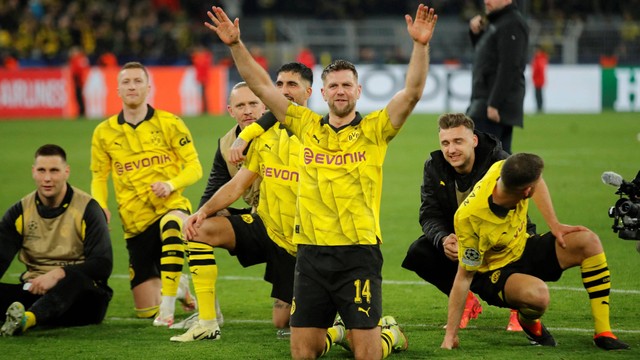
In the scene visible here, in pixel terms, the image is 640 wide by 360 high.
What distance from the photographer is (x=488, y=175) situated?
6574mm

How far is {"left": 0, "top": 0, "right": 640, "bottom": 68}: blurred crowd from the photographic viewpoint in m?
32.8

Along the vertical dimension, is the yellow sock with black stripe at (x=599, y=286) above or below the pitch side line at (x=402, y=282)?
above

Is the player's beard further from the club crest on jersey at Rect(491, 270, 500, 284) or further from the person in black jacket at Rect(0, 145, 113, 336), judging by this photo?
the person in black jacket at Rect(0, 145, 113, 336)

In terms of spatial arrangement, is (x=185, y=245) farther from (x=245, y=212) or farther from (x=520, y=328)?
(x=520, y=328)

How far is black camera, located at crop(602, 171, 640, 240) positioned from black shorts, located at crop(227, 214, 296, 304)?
220 centimetres

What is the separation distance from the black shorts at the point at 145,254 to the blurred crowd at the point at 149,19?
2215 cm

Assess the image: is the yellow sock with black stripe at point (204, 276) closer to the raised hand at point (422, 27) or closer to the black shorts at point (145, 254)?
the black shorts at point (145, 254)

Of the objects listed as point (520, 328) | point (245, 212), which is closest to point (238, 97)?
point (245, 212)

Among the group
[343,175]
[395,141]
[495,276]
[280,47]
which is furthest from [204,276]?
[280,47]

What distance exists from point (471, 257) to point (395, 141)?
1637 cm

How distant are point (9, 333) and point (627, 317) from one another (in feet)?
13.7

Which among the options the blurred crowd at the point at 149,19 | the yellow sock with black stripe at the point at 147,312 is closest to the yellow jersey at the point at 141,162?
the yellow sock with black stripe at the point at 147,312

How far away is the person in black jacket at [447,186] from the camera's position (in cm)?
687

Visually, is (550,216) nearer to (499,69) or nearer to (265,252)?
(265,252)
